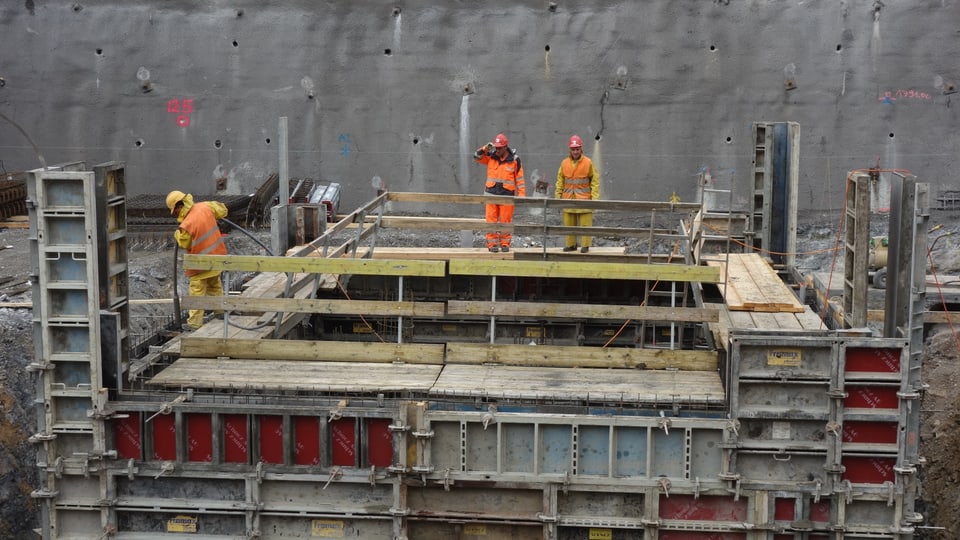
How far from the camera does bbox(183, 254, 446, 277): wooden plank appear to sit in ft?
31.6

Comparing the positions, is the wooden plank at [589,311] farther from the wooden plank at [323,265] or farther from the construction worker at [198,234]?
the construction worker at [198,234]

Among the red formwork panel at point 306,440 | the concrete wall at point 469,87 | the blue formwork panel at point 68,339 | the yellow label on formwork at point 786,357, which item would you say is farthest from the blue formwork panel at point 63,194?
the concrete wall at point 469,87

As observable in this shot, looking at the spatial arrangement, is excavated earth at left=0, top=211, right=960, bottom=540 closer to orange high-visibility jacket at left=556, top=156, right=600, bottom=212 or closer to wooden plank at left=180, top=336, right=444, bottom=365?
wooden plank at left=180, top=336, right=444, bottom=365

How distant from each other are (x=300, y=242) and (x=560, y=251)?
294cm

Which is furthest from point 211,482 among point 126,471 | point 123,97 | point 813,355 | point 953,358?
point 123,97

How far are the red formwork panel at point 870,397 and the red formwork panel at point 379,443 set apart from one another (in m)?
3.30

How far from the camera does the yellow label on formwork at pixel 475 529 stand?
852cm

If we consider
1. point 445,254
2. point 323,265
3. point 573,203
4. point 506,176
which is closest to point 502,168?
point 506,176

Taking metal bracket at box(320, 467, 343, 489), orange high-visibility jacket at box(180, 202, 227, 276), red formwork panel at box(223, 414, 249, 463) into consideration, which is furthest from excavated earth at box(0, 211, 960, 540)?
metal bracket at box(320, 467, 343, 489)

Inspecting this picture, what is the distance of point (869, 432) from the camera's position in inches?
327

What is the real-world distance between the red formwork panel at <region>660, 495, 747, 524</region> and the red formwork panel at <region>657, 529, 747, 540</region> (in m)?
0.11

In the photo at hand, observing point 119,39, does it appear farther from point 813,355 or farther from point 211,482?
point 813,355

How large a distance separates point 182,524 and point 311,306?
6.63ft

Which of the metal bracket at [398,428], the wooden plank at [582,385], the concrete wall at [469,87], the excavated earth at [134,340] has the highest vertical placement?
the concrete wall at [469,87]
